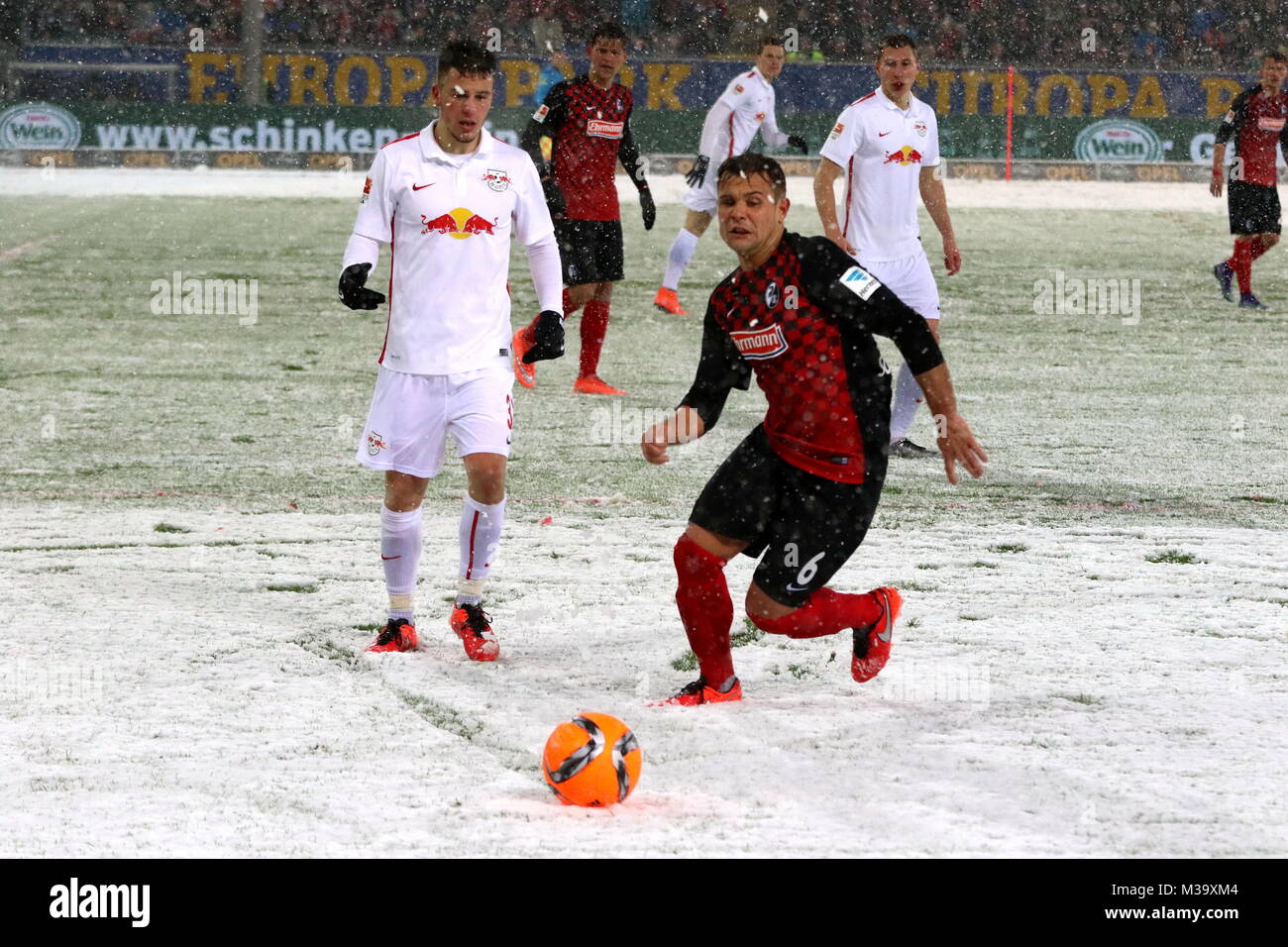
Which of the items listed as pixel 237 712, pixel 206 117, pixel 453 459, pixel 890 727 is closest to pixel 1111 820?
pixel 890 727

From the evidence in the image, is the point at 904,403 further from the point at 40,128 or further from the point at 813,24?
the point at 813,24

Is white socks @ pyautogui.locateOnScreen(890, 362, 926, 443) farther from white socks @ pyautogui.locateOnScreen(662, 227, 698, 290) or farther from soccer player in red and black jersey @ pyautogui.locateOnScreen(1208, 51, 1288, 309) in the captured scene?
soccer player in red and black jersey @ pyautogui.locateOnScreen(1208, 51, 1288, 309)

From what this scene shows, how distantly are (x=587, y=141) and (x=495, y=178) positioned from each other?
5.17 m

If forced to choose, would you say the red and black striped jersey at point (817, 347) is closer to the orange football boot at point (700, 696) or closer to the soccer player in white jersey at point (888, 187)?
the orange football boot at point (700, 696)

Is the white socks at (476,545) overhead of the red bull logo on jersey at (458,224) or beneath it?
beneath

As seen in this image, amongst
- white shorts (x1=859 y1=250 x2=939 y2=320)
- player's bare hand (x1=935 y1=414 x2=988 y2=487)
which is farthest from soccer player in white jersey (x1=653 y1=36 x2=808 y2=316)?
player's bare hand (x1=935 y1=414 x2=988 y2=487)

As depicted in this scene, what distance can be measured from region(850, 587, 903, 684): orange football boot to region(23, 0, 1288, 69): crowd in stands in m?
29.0

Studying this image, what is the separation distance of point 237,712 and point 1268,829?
2818mm

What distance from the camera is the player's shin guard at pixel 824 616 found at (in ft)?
16.7

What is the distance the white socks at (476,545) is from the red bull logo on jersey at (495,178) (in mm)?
1033

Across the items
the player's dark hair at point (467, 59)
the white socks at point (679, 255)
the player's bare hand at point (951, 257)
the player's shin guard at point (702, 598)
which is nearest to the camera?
the player's shin guard at point (702, 598)

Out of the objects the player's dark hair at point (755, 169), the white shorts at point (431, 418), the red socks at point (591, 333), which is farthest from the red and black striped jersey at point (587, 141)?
the player's dark hair at point (755, 169)

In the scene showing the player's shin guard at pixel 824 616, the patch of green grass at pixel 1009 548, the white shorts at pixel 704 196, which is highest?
the white shorts at pixel 704 196

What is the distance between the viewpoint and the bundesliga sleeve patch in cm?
484
